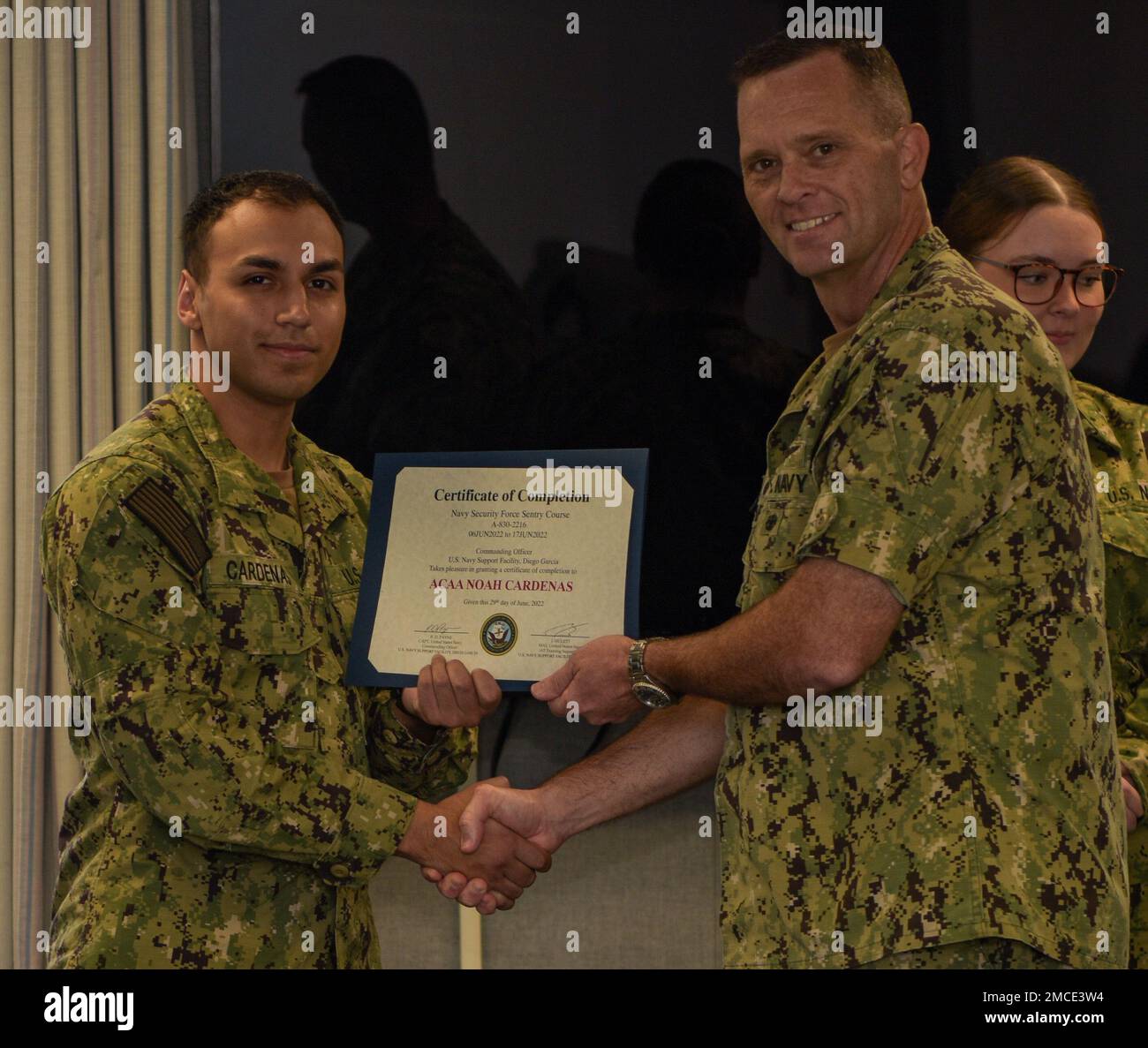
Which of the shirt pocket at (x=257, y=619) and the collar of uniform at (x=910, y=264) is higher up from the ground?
the collar of uniform at (x=910, y=264)

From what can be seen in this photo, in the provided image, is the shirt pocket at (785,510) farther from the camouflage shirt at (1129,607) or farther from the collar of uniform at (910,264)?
the camouflage shirt at (1129,607)

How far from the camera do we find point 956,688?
4.78ft

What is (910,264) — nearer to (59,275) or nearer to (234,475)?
(234,475)

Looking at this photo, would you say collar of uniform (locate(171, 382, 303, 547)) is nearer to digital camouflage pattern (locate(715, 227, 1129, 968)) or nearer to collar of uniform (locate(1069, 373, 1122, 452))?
digital camouflage pattern (locate(715, 227, 1129, 968))

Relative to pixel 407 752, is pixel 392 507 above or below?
above

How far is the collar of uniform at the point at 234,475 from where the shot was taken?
1878 mm

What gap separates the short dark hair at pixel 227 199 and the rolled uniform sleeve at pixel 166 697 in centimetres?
41

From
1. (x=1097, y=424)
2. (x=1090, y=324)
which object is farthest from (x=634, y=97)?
(x=1097, y=424)

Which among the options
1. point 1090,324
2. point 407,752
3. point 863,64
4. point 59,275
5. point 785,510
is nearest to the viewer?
point 785,510

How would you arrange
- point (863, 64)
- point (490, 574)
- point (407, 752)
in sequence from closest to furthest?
point (863, 64)
point (490, 574)
point (407, 752)

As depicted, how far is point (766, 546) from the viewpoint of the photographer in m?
1.60

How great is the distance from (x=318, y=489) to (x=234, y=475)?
0.68 feet

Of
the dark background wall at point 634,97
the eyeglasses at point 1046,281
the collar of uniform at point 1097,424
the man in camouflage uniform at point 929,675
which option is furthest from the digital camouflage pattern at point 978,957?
the dark background wall at point 634,97

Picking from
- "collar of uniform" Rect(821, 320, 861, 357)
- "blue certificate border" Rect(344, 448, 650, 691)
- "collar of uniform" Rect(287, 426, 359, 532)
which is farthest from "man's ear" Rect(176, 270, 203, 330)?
"collar of uniform" Rect(821, 320, 861, 357)
